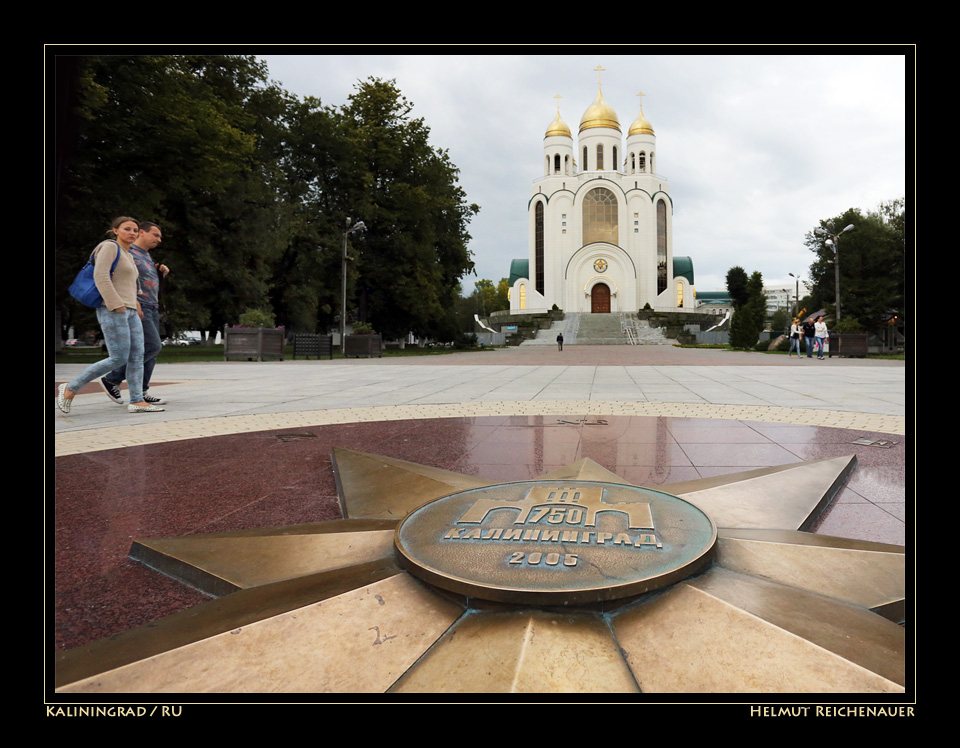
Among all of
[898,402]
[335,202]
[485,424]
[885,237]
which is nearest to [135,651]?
[485,424]

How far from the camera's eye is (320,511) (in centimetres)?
276

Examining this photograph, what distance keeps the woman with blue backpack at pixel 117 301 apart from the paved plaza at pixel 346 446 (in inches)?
23.5

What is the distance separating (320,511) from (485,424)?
9.80 feet

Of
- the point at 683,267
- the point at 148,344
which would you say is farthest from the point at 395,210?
the point at 683,267

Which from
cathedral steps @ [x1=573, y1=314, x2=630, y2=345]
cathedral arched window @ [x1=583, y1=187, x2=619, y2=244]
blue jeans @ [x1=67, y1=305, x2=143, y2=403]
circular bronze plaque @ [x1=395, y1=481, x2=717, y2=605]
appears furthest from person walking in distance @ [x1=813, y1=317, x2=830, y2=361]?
cathedral arched window @ [x1=583, y1=187, x2=619, y2=244]

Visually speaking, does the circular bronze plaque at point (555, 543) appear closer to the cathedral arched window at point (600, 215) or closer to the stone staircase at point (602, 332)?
the stone staircase at point (602, 332)

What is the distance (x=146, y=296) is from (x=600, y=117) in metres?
68.0

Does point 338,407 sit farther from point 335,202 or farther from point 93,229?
point 335,202

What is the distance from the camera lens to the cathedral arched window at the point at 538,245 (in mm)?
66938

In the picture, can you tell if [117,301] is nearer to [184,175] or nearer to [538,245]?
[184,175]

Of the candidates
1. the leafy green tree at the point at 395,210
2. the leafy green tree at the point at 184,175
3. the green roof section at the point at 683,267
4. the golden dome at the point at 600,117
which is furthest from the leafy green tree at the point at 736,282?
the leafy green tree at the point at 184,175

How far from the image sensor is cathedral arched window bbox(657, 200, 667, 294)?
65438mm
